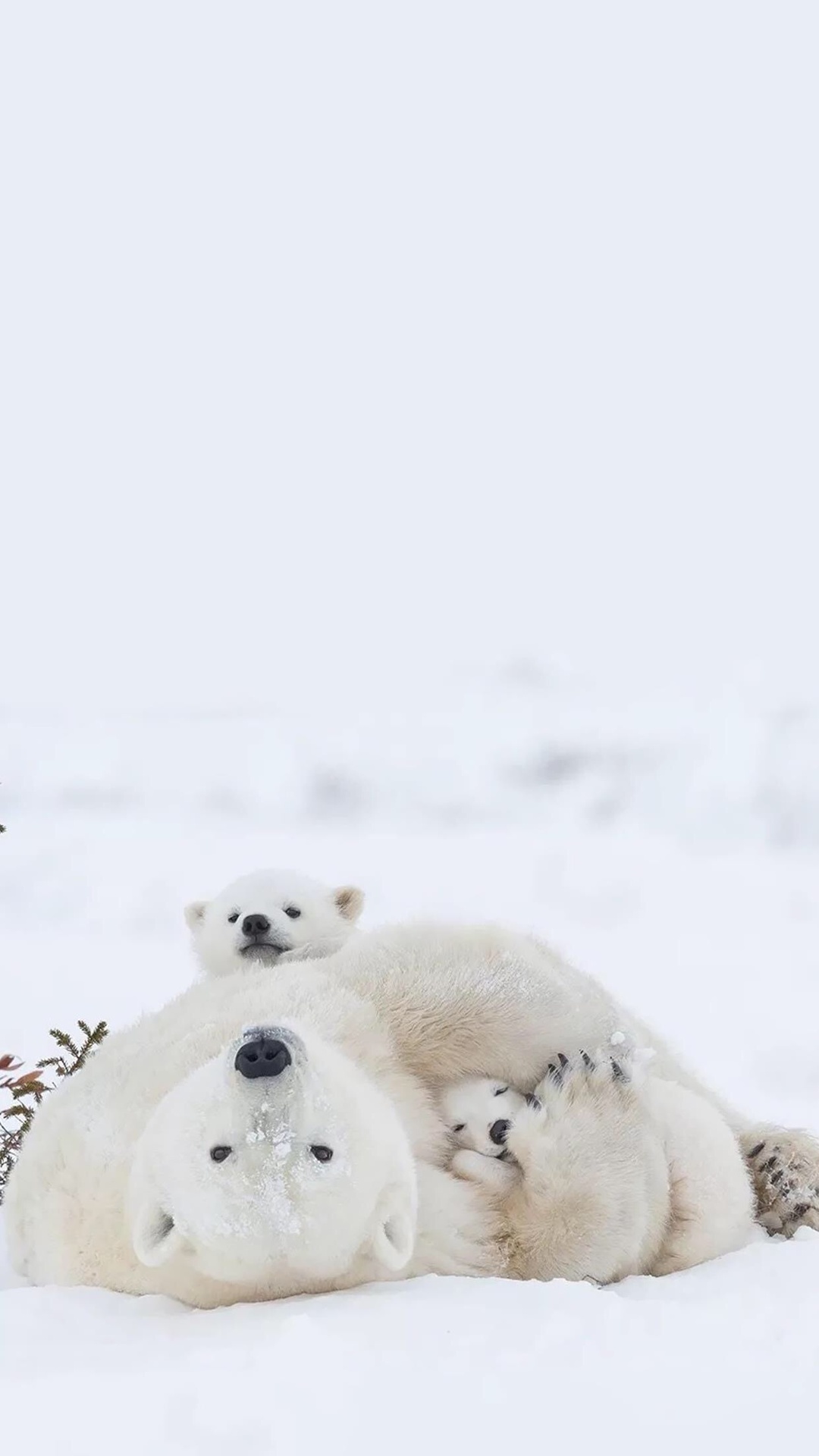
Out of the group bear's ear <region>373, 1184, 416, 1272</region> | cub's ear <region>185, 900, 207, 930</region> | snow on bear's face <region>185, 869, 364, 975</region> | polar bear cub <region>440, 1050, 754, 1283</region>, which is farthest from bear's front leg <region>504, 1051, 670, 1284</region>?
cub's ear <region>185, 900, 207, 930</region>

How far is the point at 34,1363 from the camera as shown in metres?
2.39

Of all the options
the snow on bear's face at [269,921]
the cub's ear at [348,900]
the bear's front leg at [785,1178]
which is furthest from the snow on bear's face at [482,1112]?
the cub's ear at [348,900]

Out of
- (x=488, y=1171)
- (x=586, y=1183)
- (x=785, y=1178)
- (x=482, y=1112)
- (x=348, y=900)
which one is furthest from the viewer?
(x=348, y=900)

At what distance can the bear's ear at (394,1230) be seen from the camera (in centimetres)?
310

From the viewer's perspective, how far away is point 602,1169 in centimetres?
347

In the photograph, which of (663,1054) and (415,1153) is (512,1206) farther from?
(663,1054)

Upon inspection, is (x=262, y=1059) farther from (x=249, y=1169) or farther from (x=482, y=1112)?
(x=482, y=1112)

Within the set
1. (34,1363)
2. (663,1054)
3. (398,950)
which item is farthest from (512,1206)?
(34,1363)

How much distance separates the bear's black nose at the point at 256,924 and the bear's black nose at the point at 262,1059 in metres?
2.55

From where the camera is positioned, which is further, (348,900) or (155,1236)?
(348,900)

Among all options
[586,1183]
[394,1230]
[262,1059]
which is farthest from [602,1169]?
[262,1059]

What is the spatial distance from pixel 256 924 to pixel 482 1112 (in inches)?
77.8

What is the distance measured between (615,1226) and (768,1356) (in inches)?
44.1

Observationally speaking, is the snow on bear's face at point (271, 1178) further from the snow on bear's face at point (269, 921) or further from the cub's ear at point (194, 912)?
the cub's ear at point (194, 912)
